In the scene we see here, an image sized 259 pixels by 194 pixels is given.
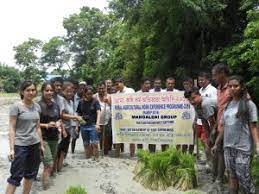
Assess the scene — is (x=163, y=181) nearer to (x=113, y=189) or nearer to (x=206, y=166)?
(x=113, y=189)

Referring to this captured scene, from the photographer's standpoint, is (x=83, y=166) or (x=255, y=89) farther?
(x=255, y=89)

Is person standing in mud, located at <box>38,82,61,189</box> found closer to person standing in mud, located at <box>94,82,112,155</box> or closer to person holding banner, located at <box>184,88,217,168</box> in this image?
person holding banner, located at <box>184,88,217,168</box>

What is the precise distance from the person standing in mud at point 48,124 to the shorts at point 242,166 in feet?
10.3

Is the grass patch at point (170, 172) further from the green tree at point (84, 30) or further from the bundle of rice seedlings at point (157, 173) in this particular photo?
the green tree at point (84, 30)

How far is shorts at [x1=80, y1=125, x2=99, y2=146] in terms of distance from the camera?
34.7ft

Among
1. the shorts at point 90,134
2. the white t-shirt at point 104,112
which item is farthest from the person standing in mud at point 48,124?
the white t-shirt at point 104,112

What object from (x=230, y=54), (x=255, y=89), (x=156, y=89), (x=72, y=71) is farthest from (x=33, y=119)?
(x=72, y=71)

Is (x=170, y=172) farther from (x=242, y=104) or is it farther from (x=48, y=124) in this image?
(x=242, y=104)

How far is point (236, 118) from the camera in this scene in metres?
6.22

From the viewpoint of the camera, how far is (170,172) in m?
7.99

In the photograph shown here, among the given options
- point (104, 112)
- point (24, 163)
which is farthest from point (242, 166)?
point (104, 112)

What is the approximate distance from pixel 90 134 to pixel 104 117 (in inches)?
27.7

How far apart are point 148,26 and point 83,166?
41.8 ft

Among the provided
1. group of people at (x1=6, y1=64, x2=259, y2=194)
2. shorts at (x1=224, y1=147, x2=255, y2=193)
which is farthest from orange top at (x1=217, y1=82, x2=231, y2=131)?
shorts at (x1=224, y1=147, x2=255, y2=193)
